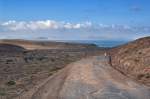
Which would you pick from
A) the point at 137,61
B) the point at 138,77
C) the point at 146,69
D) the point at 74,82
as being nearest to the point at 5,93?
the point at 74,82

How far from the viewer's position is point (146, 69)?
4656 cm

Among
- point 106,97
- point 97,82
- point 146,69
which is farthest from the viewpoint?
point 146,69

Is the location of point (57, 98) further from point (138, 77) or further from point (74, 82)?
point (138, 77)

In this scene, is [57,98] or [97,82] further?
[97,82]

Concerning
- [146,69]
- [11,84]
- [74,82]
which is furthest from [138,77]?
[11,84]

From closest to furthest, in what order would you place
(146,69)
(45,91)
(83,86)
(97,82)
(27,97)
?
(27,97)
(45,91)
(83,86)
(97,82)
(146,69)

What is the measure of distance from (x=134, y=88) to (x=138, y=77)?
10.5m

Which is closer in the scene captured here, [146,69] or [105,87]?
[105,87]

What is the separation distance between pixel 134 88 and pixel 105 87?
198 cm

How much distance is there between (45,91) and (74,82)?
5.85 metres

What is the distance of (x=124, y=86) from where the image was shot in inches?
1303

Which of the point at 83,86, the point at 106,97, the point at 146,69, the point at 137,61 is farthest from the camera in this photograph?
the point at 137,61

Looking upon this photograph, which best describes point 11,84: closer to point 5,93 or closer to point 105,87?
point 5,93

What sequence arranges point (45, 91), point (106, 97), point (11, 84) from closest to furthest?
point (106, 97) < point (45, 91) < point (11, 84)
